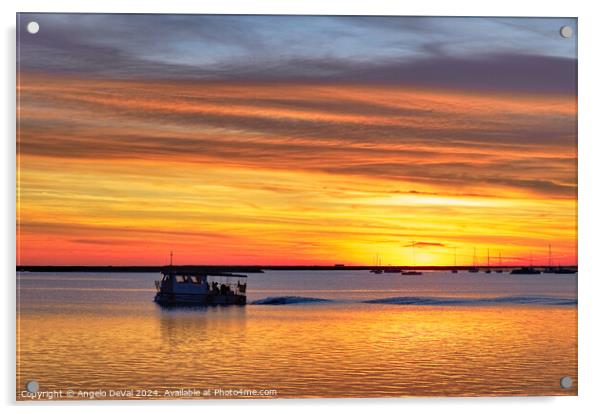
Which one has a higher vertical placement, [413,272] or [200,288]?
[413,272]

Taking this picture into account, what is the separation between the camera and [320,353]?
9.09 metres

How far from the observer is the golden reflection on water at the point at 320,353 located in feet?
28.8

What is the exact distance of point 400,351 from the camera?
351 inches

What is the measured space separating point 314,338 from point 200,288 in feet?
5.36

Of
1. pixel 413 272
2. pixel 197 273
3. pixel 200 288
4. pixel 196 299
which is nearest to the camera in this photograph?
pixel 413 272

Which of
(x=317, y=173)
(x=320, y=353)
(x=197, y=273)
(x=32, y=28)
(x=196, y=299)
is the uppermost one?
(x=32, y=28)

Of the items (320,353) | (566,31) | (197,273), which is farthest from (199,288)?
(566,31)

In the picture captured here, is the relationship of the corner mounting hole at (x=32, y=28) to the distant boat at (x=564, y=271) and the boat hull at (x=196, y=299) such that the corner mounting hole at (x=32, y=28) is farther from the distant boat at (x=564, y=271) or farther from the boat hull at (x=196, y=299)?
the distant boat at (x=564, y=271)

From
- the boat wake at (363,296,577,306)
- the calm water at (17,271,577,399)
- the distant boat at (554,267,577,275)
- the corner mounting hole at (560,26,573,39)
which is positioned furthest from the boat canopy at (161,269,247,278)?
the corner mounting hole at (560,26,573,39)

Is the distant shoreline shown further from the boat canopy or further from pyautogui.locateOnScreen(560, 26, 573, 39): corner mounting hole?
pyautogui.locateOnScreen(560, 26, 573, 39): corner mounting hole

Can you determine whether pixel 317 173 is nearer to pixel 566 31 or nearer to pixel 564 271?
pixel 564 271

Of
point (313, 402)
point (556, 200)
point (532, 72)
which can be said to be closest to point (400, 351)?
point (313, 402)

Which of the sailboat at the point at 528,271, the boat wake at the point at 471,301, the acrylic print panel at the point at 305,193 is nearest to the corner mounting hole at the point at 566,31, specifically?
the acrylic print panel at the point at 305,193

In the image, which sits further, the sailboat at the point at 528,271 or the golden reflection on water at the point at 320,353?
the sailboat at the point at 528,271
